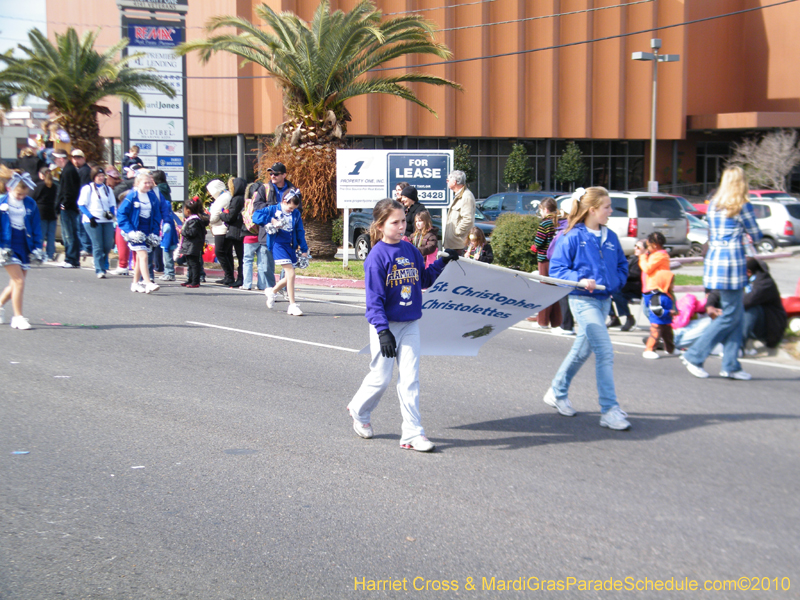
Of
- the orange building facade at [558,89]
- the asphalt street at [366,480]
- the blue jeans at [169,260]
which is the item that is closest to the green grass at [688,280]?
the asphalt street at [366,480]

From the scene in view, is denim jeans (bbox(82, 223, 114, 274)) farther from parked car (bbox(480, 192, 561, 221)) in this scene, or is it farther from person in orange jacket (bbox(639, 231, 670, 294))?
parked car (bbox(480, 192, 561, 221))

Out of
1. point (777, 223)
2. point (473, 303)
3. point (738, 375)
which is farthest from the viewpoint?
point (777, 223)

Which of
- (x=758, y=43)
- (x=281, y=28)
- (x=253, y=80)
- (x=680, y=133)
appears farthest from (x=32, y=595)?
(x=758, y=43)

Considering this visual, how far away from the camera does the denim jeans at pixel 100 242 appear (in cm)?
1445

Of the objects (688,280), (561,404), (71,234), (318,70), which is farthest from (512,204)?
(561,404)

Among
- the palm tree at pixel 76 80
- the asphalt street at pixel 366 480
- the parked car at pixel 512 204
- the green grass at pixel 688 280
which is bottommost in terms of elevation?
the asphalt street at pixel 366 480

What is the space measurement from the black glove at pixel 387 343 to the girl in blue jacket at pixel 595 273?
1674 millimetres

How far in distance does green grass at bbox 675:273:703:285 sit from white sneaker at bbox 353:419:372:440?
37.5 ft

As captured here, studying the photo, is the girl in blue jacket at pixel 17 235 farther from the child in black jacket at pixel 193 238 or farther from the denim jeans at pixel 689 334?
the denim jeans at pixel 689 334

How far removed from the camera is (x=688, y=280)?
16.2 m

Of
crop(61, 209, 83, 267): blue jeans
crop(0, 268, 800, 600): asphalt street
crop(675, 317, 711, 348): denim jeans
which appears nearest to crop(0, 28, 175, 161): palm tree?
crop(61, 209, 83, 267): blue jeans

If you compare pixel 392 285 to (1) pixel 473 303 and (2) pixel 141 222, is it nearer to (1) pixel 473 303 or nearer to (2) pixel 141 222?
(1) pixel 473 303

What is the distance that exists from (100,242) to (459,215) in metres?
7.08

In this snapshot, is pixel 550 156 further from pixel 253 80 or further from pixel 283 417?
pixel 283 417
